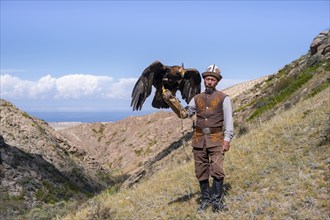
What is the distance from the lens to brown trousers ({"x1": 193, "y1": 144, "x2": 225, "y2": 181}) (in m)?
7.11

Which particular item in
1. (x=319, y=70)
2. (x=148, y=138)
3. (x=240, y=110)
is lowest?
(x=148, y=138)

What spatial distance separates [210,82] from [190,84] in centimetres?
898

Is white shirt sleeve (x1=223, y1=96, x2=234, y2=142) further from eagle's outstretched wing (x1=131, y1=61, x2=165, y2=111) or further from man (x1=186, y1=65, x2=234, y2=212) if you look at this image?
eagle's outstretched wing (x1=131, y1=61, x2=165, y2=111)

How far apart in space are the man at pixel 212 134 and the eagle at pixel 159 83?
6973mm

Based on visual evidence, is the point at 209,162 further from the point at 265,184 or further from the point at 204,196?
the point at 265,184

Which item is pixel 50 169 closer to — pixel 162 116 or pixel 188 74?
pixel 188 74

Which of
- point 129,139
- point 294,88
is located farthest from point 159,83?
point 129,139

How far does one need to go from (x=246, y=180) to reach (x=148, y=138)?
30.0 metres

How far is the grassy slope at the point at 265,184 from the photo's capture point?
6.84m

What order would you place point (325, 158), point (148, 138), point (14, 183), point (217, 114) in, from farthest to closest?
point (148, 138), point (14, 183), point (325, 158), point (217, 114)

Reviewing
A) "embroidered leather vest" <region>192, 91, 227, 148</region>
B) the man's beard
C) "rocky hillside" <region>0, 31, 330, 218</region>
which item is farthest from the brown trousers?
"rocky hillside" <region>0, 31, 330, 218</region>

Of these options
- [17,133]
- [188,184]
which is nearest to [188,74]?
[188,184]

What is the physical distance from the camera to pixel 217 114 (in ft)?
23.9

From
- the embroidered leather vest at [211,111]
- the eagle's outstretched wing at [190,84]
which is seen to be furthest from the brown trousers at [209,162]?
the eagle's outstretched wing at [190,84]
